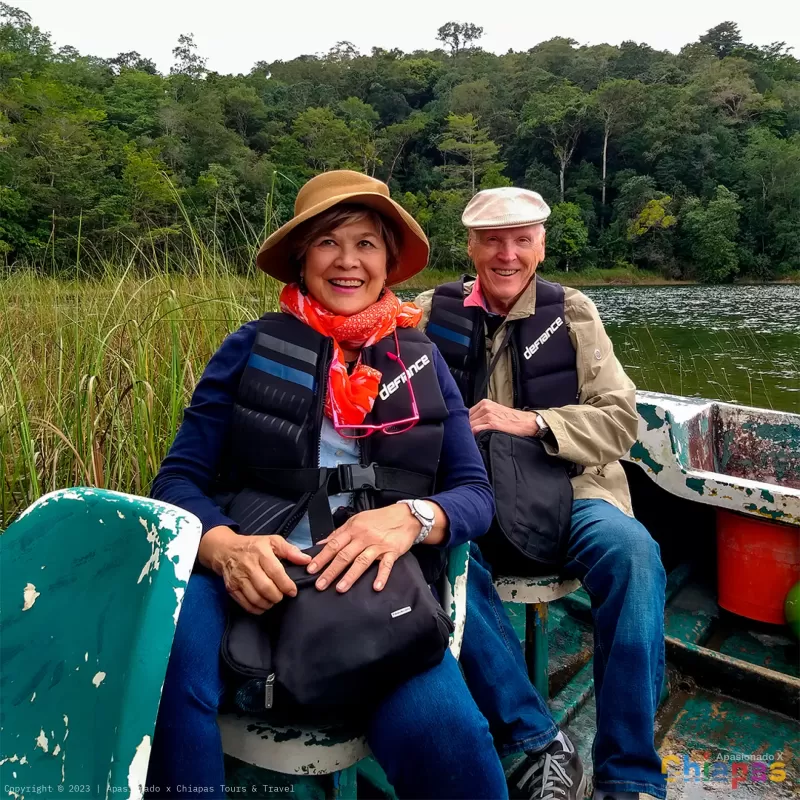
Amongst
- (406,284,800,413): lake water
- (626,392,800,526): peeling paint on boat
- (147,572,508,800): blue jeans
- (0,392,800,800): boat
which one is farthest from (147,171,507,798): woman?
(406,284,800,413): lake water

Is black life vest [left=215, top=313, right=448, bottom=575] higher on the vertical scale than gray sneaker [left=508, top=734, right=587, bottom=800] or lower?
higher

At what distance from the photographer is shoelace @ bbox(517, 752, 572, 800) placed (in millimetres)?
1352

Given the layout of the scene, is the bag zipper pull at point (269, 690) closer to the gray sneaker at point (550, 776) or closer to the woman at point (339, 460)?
the woman at point (339, 460)

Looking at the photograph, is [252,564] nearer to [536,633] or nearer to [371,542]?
[371,542]

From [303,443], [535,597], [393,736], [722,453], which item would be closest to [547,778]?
[535,597]

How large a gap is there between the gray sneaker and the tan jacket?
0.59m

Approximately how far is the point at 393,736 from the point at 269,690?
0.19 metres

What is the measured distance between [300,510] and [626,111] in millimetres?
58271

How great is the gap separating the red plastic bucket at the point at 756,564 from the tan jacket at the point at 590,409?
57 centimetres

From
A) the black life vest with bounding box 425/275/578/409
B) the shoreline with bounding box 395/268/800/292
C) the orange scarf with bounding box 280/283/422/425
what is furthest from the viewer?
the shoreline with bounding box 395/268/800/292

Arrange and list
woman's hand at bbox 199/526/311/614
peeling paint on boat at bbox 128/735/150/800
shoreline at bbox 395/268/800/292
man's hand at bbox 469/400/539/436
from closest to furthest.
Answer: peeling paint on boat at bbox 128/735/150/800
woman's hand at bbox 199/526/311/614
man's hand at bbox 469/400/539/436
shoreline at bbox 395/268/800/292

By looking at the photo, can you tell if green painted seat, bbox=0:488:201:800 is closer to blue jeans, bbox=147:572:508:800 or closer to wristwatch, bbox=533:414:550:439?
Result: blue jeans, bbox=147:572:508:800

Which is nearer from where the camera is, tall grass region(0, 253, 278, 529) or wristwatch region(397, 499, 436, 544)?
wristwatch region(397, 499, 436, 544)

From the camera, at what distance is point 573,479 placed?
1.76 m
